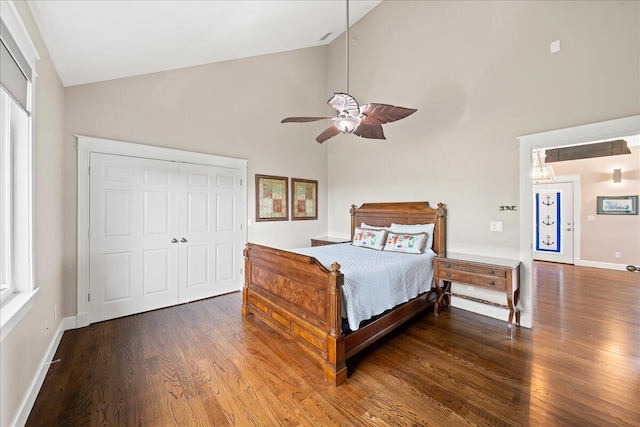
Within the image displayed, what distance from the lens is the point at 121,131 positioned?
10.7 ft

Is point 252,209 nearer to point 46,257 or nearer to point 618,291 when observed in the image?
point 46,257

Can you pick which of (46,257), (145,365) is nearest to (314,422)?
(145,365)

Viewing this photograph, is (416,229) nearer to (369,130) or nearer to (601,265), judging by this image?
(369,130)

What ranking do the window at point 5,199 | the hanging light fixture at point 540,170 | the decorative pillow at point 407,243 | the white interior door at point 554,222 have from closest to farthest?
the window at point 5,199
the decorative pillow at point 407,243
the hanging light fixture at point 540,170
the white interior door at point 554,222

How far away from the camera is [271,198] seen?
15.6 feet

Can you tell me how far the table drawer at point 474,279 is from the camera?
2.89 meters

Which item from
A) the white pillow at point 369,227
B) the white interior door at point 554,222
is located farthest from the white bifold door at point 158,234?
the white interior door at point 554,222

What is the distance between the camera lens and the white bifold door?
3.16 metres

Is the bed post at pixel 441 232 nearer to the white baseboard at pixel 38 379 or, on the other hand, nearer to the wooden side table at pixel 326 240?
the wooden side table at pixel 326 240

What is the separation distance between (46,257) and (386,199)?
4.21 metres

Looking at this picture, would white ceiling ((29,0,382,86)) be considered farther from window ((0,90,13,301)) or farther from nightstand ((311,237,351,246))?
nightstand ((311,237,351,246))

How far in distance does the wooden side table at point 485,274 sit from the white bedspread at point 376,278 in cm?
21

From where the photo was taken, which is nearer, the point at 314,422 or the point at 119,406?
the point at 314,422

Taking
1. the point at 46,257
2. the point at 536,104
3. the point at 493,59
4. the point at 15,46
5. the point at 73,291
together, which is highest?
the point at 493,59
